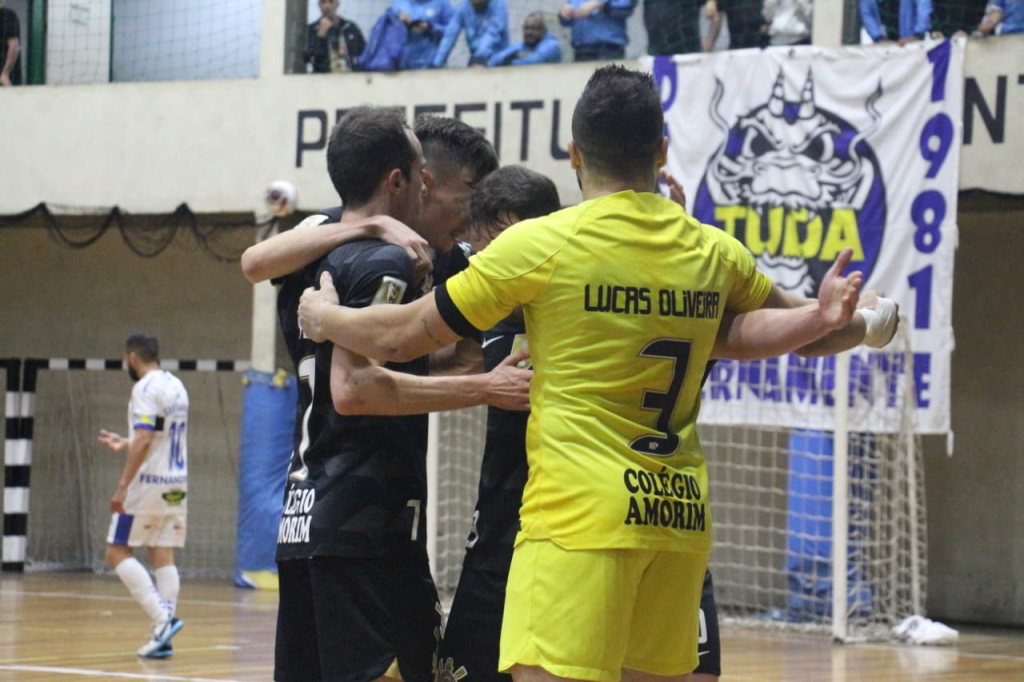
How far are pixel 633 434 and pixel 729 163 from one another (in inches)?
324

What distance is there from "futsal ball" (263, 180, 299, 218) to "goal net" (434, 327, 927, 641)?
2.20m

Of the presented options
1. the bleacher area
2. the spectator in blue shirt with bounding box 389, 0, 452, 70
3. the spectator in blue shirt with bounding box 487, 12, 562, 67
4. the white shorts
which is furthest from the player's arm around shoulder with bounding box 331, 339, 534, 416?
the spectator in blue shirt with bounding box 389, 0, 452, 70

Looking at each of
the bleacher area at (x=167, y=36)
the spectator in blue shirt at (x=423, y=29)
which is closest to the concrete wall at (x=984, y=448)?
the bleacher area at (x=167, y=36)

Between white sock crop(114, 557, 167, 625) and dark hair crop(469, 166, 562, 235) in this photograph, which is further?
white sock crop(114, 557, 167, 625)

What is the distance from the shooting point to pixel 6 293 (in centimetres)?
1509

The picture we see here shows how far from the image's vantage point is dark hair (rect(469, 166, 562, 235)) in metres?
3.52

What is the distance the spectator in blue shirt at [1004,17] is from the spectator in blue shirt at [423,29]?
4.38 meters

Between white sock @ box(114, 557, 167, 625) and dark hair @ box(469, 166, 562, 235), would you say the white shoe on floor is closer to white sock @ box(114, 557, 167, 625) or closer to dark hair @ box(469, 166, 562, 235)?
white sock @ box(114, 557, 167, 625)

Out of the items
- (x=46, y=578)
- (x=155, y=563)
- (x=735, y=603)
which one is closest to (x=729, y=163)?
(x=735, y=603)

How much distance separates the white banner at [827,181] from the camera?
9867 millimetres

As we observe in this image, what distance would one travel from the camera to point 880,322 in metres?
2.88

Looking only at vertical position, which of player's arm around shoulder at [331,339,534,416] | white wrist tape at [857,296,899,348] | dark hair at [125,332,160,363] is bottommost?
dark hair at [125,332,160,363]

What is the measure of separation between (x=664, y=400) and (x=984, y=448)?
9.81 meters

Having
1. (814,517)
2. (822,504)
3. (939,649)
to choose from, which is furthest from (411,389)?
(822,504)
